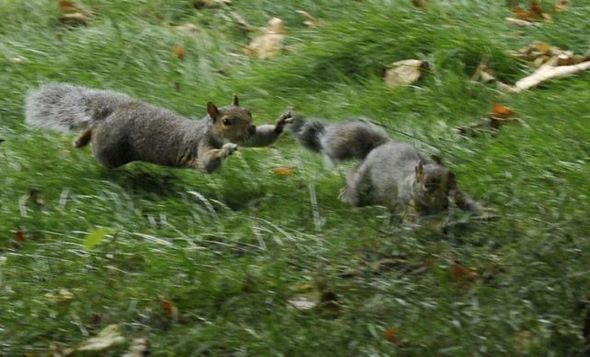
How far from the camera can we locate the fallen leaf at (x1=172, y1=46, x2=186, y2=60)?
7.06 meters

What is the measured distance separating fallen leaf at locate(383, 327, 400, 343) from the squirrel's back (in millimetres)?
1541

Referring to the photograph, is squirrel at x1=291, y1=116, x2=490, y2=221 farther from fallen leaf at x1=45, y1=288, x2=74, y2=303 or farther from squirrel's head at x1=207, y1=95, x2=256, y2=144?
fallen leaf at x1=45, y1=288, x2=74, y2=303

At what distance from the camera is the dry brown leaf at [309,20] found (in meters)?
7.22

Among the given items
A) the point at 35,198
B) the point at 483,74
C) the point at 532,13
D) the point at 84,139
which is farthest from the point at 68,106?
the point at 532,13

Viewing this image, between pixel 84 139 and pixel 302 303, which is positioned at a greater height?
pixel 302 303

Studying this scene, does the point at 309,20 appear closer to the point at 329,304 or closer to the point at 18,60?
the point at 18,60

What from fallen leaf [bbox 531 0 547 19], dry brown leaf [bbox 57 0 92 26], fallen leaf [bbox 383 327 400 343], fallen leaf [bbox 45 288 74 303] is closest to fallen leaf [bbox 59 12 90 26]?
dry brown leaf [bbox 57 0 92 26]

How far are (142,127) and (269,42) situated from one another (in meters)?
1.51

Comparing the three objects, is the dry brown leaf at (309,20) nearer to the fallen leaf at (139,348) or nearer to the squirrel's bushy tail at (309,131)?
the squirrel's bushy tail at (309,131)

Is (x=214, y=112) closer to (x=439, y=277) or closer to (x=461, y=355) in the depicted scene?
(x=439, y=277)

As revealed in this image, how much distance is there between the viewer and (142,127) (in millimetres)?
5773

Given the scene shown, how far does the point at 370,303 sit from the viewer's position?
431 cm

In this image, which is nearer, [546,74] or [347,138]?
[347,138]

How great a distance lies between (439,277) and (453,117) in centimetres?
179
